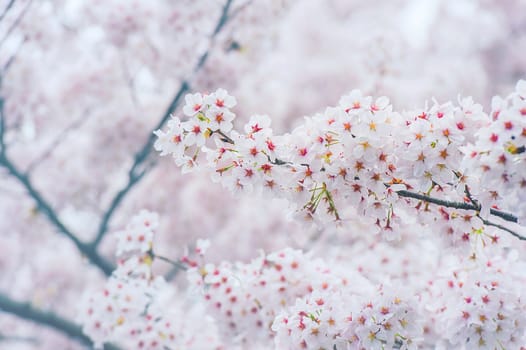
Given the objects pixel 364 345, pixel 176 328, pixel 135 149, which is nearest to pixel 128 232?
pixel 176 328

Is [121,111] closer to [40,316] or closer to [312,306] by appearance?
[40,316]

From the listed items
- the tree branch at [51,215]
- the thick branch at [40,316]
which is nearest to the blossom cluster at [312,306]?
the thick branch at [40,316]

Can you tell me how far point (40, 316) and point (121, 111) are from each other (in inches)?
99.4

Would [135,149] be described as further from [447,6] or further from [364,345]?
[447,6]

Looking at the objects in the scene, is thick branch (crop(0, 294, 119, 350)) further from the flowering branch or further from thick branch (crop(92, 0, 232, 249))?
thick branch (crop(92, 0, 232, 249))

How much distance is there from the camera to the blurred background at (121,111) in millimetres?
5195

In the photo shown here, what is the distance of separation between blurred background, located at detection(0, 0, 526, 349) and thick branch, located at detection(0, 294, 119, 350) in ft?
0.34

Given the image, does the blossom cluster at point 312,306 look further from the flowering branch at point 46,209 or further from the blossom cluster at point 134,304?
the flowering branch at point 46,209

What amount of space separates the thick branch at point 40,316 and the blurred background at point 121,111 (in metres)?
0.11

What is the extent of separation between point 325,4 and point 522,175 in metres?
16.2

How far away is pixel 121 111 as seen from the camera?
6074 millimetres

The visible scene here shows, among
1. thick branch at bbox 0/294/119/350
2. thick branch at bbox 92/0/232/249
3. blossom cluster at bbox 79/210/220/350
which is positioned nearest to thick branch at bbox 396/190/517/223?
blossom cluster at bbox 79/210/220/350

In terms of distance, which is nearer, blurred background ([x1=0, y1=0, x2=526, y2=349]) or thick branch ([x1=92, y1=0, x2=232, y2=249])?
thick branch ([x1=92, y1=0, x2=232, y2=249])

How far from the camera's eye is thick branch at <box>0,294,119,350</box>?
15.4ft
